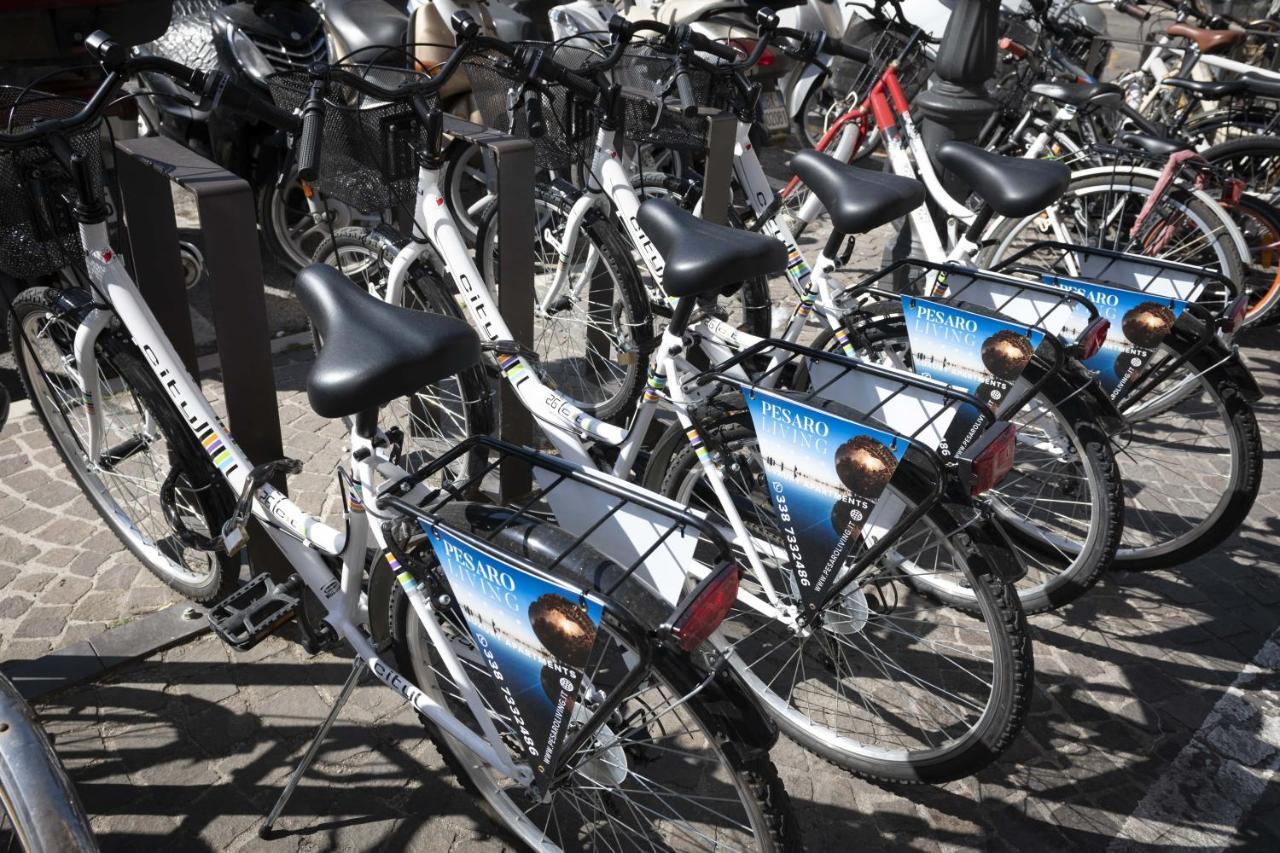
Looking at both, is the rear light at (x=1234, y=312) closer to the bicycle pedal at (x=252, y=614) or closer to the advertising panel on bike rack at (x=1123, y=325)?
the advertising panel on bike rack at (x=1123, y=325)

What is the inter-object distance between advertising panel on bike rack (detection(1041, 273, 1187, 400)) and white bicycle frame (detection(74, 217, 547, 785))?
87.7 inches

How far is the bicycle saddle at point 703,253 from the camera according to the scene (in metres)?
2.53

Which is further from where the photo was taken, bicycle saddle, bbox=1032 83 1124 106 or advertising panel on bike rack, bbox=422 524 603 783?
bicycle saddle, bbox=1032 83 1124 106

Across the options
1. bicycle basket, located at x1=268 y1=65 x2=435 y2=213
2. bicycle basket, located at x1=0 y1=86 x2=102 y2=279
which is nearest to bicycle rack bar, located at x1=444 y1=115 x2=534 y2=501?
bicycle basket, located at x1=268 y1=65 x2=435 y2=213

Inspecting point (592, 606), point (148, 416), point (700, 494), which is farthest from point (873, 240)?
point (592, 606)

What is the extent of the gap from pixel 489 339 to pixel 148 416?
1.10m

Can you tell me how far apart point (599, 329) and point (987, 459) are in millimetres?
2312

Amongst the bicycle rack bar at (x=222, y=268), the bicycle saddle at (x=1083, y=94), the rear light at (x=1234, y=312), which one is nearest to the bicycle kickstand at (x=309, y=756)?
the bicycle rack bar at (x=222, y=268)

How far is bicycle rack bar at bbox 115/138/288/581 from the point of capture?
8.92 feet

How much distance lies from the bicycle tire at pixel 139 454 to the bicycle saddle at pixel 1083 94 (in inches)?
176

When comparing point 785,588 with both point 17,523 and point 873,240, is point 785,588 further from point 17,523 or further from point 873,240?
point 873,240

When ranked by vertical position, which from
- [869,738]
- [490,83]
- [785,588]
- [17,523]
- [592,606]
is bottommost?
[17,523]

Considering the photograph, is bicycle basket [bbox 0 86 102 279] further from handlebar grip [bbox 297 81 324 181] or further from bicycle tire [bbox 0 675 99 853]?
bicycle tire [bbox 0 675 99 853]

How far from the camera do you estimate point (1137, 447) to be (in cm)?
462
